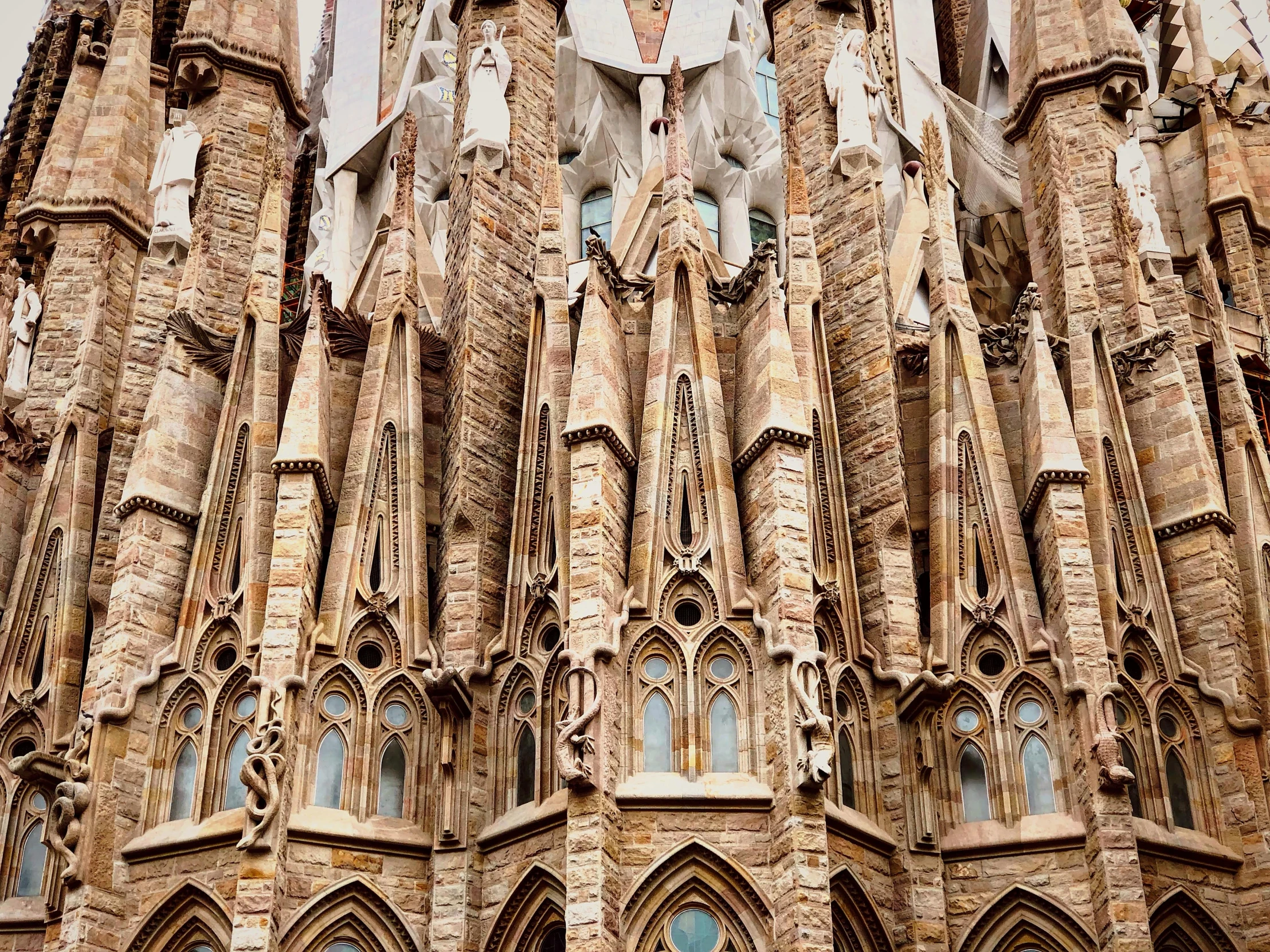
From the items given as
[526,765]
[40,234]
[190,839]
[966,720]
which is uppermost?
[40,234]

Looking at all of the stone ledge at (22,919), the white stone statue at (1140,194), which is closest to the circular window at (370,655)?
the stone ledge at (22,919)

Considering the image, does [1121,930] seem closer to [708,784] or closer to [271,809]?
[708,784]

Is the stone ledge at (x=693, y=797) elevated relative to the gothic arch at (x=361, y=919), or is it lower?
elevated

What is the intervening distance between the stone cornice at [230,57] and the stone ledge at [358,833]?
1090 cm

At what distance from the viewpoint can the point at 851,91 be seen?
2148 cm

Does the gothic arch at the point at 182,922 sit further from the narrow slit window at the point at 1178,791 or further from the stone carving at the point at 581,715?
the narrow slit window at the point at 1178,791

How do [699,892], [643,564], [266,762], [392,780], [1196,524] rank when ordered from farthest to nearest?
[1196,524], [392,780], [643,564], [266,762], [699,892]

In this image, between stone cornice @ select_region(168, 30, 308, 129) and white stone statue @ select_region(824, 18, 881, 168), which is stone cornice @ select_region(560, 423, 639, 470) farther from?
stone cornice @ select_region(168, 30, 308, 129)

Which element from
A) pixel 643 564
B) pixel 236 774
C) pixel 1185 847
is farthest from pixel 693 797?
pixel 1185 847

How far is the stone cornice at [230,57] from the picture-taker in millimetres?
23422

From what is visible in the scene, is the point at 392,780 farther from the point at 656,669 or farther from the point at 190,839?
the point at 656,669

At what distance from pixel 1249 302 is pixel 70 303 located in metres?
16.8

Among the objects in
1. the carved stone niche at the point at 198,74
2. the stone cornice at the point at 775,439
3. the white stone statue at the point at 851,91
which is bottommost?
the stone cornice at the point at 775,439

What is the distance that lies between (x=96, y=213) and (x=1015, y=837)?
1547 cm
